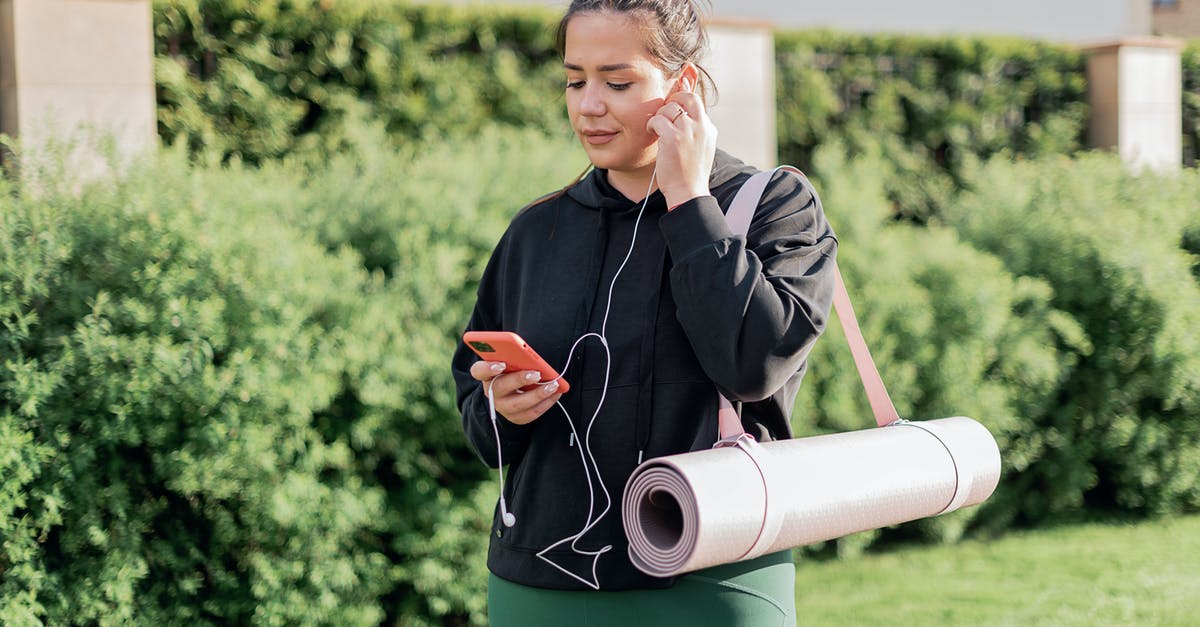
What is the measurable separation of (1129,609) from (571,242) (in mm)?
3879

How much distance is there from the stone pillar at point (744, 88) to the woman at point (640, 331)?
5.78 meters

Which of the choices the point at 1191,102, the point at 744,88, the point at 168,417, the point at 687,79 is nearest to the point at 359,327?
the point at 168,417

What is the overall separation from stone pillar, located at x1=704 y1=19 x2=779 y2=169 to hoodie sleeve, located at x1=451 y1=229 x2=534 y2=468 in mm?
5592

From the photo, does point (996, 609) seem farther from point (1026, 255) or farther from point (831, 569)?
point (1026, 255)

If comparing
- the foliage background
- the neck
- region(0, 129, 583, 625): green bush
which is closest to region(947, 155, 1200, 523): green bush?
the foliage background

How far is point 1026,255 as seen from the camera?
260 inches

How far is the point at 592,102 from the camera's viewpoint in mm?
1994

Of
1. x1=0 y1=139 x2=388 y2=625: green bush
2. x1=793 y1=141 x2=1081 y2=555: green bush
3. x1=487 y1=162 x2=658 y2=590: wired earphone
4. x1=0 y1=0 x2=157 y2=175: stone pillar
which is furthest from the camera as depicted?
x1=793 y1=141 x2=1081 y2=555: green bush

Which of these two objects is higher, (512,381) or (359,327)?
(512,381)

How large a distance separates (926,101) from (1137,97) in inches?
79.6

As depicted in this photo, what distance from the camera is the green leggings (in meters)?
1.91

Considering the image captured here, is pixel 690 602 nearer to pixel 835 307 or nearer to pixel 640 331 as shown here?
pixel 640 331

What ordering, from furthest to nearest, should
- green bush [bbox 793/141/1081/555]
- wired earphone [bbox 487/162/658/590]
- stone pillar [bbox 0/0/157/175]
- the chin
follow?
green bush [bbox 793/141/1081/555] → stone pillar [bbox 0/0/157/175] → the chin → wired earphone [bbox 487/162/658/590]

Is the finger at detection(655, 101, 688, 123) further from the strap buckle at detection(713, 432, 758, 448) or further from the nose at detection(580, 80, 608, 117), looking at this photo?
the strap buckle at detection(713, 432, 758, 448)
